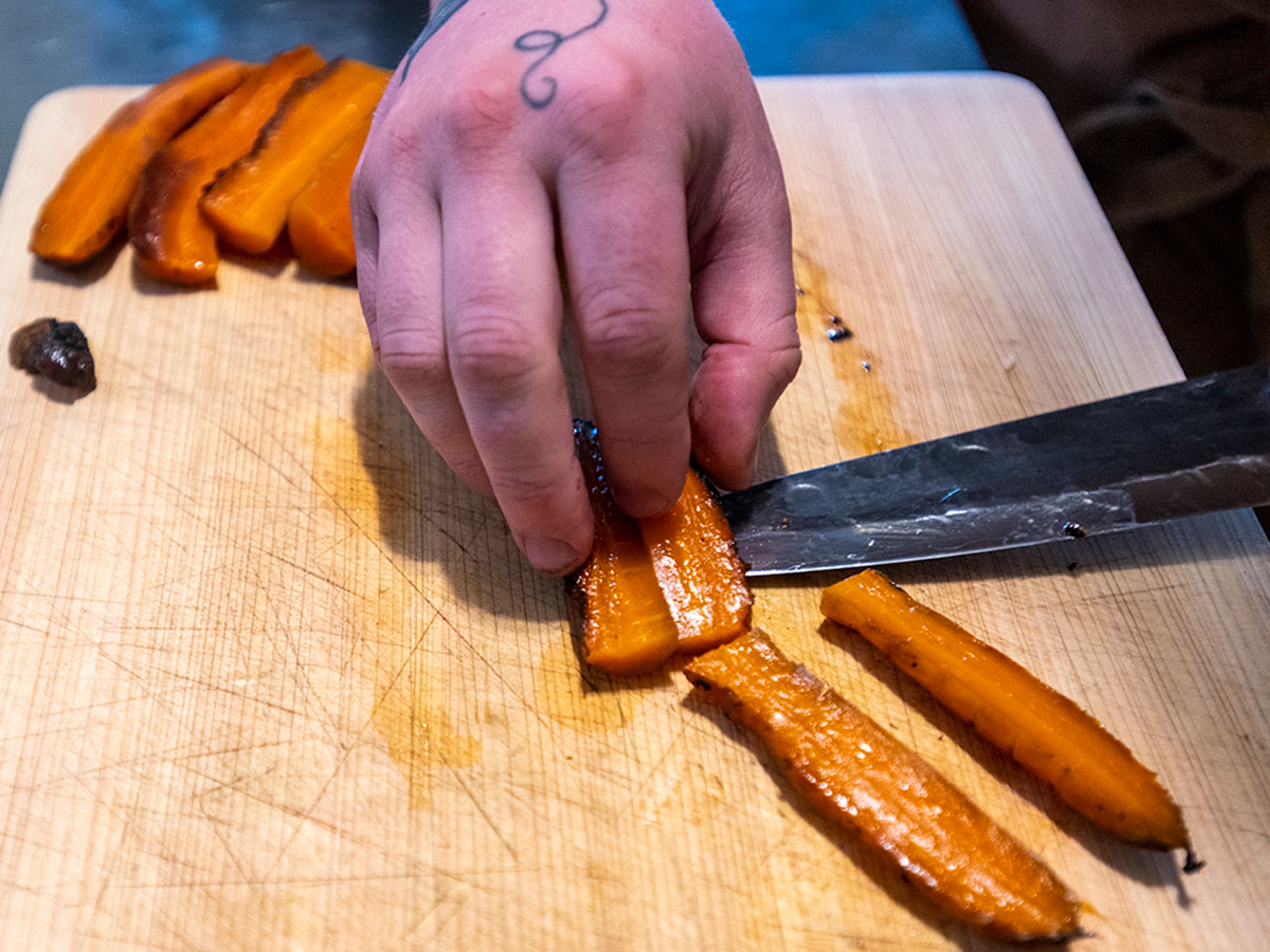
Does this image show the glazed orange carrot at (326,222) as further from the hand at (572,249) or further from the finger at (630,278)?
the finger at (630,278)

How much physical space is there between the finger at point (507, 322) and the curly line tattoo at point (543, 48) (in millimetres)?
117

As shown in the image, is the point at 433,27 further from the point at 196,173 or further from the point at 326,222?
the point at 196,173

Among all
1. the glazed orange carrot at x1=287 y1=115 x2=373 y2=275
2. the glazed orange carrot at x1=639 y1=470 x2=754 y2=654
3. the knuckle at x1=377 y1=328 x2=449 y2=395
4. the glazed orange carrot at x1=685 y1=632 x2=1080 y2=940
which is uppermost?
the knuckle at x1=377 y1=328 x2=449 y2=395

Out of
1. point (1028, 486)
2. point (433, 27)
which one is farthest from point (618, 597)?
point (433, 27)

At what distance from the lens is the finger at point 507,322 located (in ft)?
4.00

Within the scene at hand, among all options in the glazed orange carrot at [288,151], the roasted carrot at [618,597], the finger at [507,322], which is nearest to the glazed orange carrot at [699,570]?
the roasted carrot at [618,597]

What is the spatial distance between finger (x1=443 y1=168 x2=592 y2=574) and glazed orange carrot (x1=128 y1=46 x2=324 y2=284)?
107cm

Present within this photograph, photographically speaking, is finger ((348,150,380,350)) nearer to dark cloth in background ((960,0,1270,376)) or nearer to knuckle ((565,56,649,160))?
knuckle ((565,56,649,160))

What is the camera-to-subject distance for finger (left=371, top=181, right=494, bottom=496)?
1.32 meters

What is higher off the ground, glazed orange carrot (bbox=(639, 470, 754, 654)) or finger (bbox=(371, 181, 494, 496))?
finger (bbox=(371, 181, 494, 496))

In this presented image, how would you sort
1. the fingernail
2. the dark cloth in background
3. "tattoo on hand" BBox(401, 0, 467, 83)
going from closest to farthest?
the fingernail
"tattoo on hand" BBox(401, 0, 467, 83)
the dark cloth in background

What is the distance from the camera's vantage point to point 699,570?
159cm

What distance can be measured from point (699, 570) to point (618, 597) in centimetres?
16

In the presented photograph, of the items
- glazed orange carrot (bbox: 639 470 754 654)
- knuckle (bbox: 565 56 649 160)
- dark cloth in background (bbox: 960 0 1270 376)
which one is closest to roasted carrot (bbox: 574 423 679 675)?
glazed orange carrot (bbox: 639 470 754 654)
